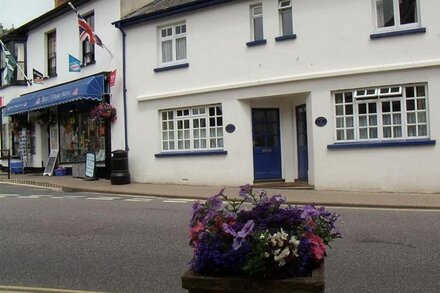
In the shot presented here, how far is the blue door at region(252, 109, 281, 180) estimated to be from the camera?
16.7 metres

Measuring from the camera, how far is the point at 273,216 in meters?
3.17

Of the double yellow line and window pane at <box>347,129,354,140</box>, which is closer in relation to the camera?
the double yellow line

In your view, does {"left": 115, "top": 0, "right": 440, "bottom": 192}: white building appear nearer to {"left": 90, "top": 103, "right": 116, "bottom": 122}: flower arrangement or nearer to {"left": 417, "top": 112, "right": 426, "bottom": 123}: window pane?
{"left": 417, "top": 112, "right": 426, "bottom": 123}: window pane

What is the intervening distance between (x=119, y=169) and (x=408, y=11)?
34.9 ft

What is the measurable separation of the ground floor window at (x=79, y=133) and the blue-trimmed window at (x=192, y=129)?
3.36 metres

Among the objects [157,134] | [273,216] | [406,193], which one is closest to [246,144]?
[157,134]

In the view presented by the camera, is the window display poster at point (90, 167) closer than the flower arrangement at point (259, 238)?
No

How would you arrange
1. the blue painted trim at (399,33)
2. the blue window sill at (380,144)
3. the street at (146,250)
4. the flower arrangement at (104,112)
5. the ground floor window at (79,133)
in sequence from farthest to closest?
the ground floor window at (79,133), the flower arrangement at (104,112), the blue painted trim at (399,33), the blue window sill at (380,144), the street at (146,250)

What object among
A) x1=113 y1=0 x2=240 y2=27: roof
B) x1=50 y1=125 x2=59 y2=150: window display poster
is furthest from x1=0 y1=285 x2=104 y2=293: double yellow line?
x1=50 y1=125 x2=59 y2=150: window display poster

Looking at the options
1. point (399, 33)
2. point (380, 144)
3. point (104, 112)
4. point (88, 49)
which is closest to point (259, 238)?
point (380, 144)

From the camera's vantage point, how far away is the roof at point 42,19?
21773mm

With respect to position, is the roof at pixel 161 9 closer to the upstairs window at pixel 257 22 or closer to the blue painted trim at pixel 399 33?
the upstairs window at pixel 257 22

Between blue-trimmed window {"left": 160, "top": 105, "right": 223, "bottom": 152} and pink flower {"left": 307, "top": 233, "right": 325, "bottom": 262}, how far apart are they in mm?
13827

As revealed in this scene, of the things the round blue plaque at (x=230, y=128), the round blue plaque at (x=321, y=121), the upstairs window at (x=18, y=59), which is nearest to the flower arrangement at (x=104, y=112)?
the round blue plaque at (x=230, y=128)
